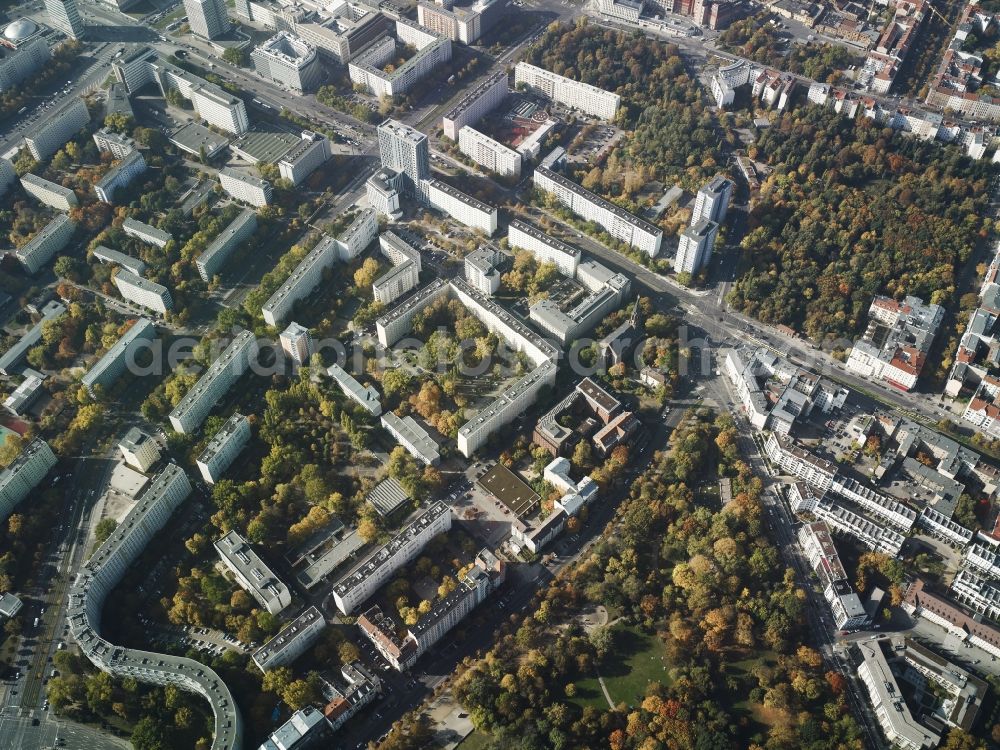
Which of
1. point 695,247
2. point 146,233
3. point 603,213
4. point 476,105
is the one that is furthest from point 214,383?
point 476,105

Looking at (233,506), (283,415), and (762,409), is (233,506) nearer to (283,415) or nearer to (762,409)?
(283,415)

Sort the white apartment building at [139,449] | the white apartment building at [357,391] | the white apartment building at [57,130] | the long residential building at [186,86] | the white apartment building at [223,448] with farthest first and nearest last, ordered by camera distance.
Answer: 1. the long residential building at [186,86]
2. the white apartment building at [57,130]
3. the white apartment building at [357,391]
4. the white apartment building at [139,449]
5. the white apartment building at [223,448]

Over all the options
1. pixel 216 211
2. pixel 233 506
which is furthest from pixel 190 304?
pixel 233 506

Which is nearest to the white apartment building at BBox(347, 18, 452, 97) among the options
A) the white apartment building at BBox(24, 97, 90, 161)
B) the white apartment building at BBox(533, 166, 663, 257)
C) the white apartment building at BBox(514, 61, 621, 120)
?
the white apartment building at BBox(514, 61, 621, 120)

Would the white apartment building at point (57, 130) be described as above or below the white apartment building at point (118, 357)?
above

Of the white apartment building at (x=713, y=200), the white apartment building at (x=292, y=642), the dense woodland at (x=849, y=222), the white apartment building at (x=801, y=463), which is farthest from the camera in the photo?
the white apartment building at (x=713, y=200)

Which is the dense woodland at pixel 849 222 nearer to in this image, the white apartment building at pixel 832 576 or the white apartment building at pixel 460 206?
the white apartment building at pixel 832 576

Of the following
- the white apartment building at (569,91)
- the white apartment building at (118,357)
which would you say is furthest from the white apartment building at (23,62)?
the white apartment building at (569,91)
